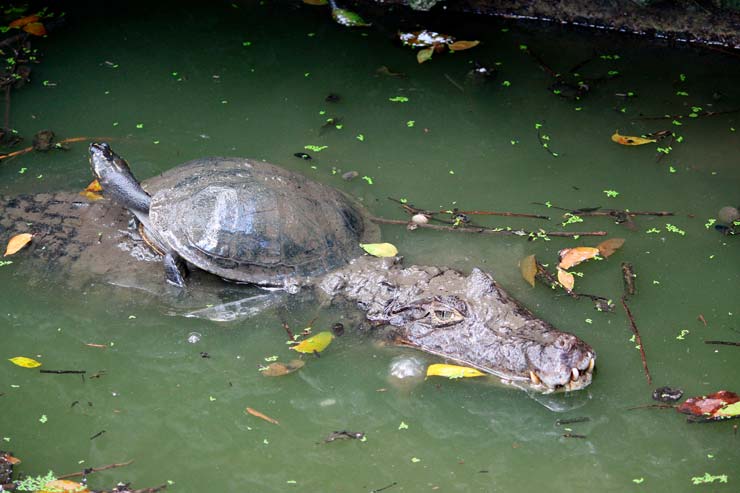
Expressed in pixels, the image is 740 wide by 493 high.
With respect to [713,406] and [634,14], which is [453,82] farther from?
[713,406]

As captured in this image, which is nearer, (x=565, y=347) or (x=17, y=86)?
(x=565, y=347)

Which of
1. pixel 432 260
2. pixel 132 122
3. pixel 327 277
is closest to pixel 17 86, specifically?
pixel 132 122

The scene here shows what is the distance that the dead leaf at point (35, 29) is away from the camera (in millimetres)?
7695

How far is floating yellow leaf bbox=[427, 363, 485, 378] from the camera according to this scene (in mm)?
4723

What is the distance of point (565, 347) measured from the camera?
4570mm

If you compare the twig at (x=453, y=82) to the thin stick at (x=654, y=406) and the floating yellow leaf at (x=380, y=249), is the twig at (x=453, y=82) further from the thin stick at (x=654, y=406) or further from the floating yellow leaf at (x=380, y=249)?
the thin stick at (x=654, y=406)

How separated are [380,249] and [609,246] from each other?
Answer: 165cm

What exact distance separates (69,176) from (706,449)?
5.02 metres

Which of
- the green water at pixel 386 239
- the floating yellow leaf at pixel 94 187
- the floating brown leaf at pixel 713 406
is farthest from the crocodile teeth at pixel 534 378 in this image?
the floating yellow leaf at pixel 94 187

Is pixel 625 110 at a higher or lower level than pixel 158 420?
higher

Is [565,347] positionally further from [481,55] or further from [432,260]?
[481,55]

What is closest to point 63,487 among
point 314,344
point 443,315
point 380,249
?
point 314,344

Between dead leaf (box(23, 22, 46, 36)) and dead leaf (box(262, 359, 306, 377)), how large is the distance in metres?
4.83

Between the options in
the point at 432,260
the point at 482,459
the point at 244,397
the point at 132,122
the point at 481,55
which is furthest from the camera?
the point at 481,55
